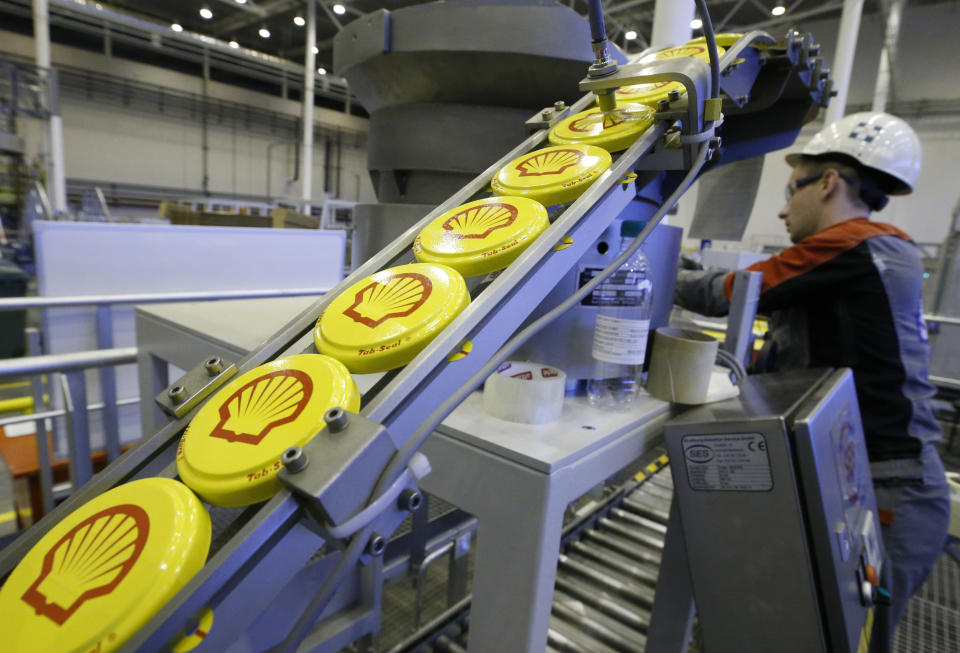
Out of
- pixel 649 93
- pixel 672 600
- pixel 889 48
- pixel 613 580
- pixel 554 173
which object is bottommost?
pixel 613 580

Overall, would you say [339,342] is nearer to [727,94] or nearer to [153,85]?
[727,94]

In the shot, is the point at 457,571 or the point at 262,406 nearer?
the point at 262,406

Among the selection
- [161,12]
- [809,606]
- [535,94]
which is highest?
[161,12]

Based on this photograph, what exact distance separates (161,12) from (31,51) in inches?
65.9

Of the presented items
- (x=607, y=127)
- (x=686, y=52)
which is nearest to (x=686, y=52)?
(x=686, y=52)

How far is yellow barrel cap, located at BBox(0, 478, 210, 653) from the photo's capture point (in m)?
0.26

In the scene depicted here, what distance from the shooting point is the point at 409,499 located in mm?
326

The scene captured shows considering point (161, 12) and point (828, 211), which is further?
point (161, 12)

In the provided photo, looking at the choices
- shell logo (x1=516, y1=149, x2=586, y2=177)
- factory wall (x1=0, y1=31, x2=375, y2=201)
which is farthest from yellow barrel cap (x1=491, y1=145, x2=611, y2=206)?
factory wall (x1=0, y1=31, x2=375, y2=201)

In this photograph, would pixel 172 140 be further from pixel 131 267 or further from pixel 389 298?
pixel 389 298

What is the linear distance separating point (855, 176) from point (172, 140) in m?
9.14

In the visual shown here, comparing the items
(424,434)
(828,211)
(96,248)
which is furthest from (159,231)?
(828,211)

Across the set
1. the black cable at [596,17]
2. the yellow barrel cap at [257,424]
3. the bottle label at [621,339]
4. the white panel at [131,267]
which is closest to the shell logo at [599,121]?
the black cable at [596,17]

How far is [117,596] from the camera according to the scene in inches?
10.6
